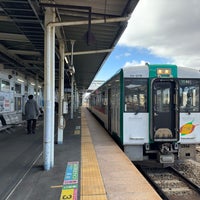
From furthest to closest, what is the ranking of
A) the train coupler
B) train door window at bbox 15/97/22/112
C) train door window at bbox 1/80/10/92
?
train door window at bbox 15/97/22/112, train door window at bbox 1/80/10/92, the train coupler

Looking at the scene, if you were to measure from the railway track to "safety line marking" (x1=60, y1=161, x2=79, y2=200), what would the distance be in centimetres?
163

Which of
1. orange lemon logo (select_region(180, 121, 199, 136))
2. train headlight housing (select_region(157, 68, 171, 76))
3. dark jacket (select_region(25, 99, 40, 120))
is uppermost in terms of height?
train headlight housing (select_region(157, 68, 171, 76))

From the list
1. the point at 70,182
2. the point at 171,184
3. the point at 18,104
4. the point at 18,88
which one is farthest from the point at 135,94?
the point at 18,88

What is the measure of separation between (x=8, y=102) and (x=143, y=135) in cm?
863

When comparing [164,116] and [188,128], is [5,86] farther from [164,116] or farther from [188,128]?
[188,128]

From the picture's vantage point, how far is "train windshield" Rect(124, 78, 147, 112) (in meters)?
6.11

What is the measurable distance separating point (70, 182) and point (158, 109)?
306cm

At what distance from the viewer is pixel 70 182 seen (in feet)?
13.5

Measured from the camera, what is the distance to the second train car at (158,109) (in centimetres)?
605

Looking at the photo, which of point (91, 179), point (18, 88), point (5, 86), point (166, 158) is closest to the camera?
point (91, 179)

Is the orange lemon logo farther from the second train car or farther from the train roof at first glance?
the train roof

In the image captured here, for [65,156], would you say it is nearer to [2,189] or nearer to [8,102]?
[2,189]

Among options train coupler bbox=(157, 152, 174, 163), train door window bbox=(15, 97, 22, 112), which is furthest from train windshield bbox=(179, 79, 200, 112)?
train door window bbox=(15, 97, 22, 112)

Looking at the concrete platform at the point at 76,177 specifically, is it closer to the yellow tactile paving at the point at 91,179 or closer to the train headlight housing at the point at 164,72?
the yellow tactile paving at the point at 91,179
